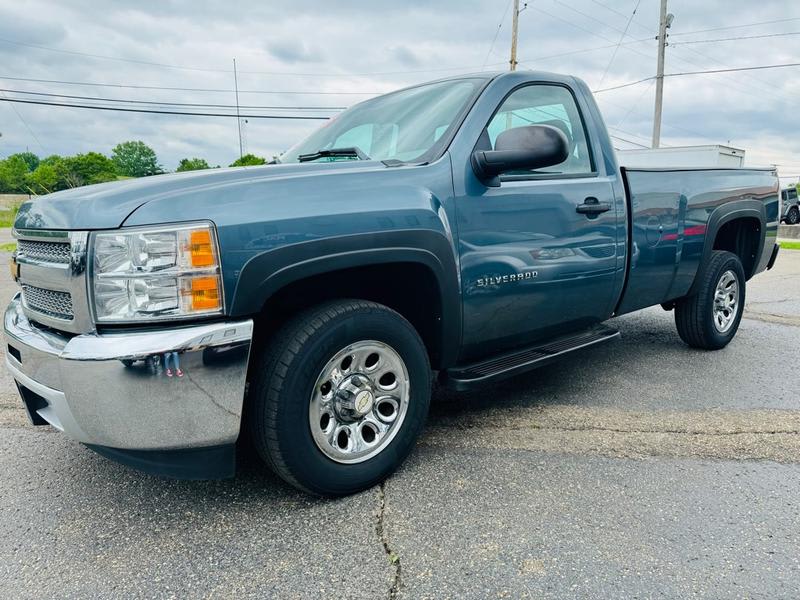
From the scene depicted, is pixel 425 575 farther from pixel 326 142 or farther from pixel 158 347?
pixel 326 142

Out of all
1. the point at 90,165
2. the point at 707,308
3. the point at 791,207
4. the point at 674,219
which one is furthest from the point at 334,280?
the point at 90,165

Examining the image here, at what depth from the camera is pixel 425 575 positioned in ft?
6.50

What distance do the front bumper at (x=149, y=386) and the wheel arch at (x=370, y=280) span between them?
0.58 ft

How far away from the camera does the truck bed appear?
361cm

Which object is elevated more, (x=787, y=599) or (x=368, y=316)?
(x=368, y=316)

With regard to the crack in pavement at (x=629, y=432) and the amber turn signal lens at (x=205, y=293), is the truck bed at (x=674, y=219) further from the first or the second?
the amber turn signal lens at (x=205, y=293)

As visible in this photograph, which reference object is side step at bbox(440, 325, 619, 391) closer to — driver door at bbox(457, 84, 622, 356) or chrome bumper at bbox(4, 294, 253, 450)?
driver door at bbox(457, 84, 622, 356)

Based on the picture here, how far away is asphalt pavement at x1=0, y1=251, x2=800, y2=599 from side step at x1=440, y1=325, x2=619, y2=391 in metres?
0.36

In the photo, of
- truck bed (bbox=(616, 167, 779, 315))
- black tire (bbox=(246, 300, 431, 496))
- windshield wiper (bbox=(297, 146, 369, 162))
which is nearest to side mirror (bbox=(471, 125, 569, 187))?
windshield wiper (bbox=(297, 146, 369, 162))

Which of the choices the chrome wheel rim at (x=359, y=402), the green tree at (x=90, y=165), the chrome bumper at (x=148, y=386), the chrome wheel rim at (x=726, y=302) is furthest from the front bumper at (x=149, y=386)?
the green tree at (x=90, y=165)

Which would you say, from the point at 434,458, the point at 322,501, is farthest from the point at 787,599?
the point at 322,501

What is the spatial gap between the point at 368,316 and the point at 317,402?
1.30 ft

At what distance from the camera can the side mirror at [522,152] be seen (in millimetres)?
2654

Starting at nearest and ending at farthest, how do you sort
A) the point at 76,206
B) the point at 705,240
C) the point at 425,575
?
the point at 425,575, the point at 76,206, the point at 705,240
